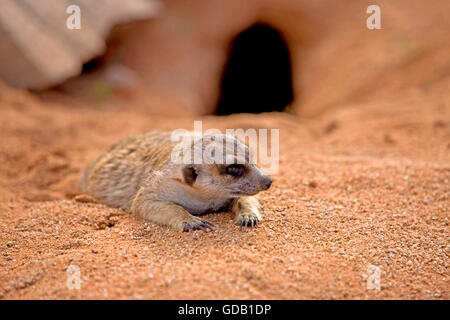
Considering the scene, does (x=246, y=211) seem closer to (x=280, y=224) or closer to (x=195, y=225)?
(x=280, y=224)

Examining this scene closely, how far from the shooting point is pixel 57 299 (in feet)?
7.29

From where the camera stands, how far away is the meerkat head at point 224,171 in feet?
9.71

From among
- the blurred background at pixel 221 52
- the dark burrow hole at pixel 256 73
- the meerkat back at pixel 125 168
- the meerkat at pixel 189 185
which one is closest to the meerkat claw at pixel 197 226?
the meerkat at pixel 189 185

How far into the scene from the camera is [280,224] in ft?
10.0

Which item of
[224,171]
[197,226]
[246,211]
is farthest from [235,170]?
[197,226]

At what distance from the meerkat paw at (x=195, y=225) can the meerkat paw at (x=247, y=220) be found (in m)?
0.20

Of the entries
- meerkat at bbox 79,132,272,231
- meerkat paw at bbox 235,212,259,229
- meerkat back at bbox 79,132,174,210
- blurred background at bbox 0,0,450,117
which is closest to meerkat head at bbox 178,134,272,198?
meerkat at bbox 79,132,272,231

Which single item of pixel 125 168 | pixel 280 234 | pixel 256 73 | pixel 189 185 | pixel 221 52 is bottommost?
pixel 280 234

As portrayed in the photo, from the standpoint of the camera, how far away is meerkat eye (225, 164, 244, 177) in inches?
116

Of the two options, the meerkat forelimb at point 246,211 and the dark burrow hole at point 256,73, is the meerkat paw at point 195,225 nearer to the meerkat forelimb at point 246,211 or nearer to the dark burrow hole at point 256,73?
the meerkat forelimb at point 246,211

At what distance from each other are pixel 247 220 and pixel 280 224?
27 cm

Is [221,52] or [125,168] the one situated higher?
[221,52]

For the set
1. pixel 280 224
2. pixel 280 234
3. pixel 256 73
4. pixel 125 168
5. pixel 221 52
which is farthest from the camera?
pixel 221 52
